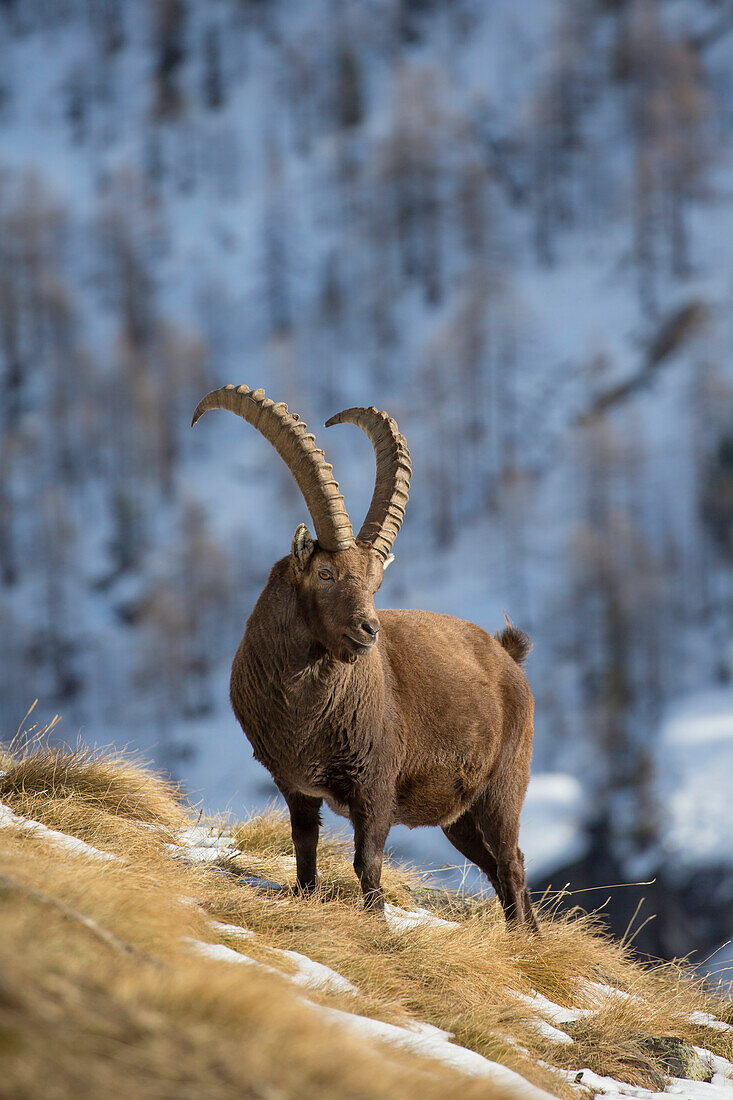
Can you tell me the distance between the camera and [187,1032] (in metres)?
2.16

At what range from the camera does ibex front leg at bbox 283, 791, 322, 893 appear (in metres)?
5.59

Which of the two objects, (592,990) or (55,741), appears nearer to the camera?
(592,990)

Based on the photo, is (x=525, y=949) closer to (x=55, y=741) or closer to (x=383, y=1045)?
(x=383, y=1045)

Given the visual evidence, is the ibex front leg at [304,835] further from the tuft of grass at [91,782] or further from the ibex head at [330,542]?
the tuft of grass at [91,782]

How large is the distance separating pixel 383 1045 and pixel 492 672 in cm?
371

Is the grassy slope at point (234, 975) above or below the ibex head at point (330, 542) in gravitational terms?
below

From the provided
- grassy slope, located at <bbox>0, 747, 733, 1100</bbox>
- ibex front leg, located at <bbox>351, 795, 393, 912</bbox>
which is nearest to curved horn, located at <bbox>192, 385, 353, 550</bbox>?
ibex front leg, located at <bbox>351, 795, 393, 912</bbox>

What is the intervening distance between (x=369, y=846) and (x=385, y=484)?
6.99ft

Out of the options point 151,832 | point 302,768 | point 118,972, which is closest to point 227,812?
point 151,832

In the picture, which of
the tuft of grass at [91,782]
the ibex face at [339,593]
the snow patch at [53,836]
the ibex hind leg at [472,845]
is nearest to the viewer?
the snow patch at [53,836]

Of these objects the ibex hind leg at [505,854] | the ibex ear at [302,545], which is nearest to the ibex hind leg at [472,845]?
the ibex hind leg at [505,854]

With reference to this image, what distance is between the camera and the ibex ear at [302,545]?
5312 millimetres

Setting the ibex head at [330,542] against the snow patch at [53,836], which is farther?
the ibex head at [330,542]

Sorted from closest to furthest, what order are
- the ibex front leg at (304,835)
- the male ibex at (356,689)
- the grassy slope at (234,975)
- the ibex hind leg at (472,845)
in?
the grassy slope at (234,975) → the male ibex at (356,689) → the ibex front leg at (304,835) → the ibex hind leg at (472,845)
